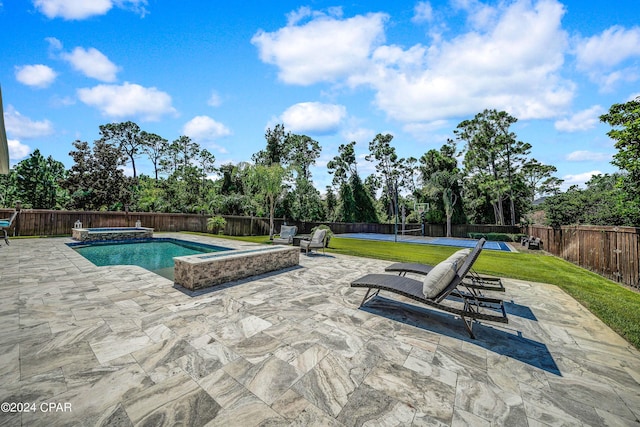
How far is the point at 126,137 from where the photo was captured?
107 feet

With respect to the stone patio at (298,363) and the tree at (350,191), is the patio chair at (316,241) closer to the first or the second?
the stone patio at (298,363)

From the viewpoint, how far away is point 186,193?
27.2 m

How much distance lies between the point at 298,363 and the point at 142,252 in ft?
38.8

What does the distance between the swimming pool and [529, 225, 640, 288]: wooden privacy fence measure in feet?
38.8

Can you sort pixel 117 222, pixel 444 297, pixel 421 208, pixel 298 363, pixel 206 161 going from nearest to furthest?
pixel 298 363, pixel 444 297, pixel 117 222, pixel 421 208, pixel 206 161

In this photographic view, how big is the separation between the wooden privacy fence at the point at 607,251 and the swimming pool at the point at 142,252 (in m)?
11.8

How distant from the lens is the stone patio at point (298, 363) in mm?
1944

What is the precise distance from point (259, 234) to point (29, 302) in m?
17.1

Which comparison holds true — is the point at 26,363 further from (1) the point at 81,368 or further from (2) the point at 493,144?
(2) the point at 493,144

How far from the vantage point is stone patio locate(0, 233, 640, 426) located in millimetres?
1944

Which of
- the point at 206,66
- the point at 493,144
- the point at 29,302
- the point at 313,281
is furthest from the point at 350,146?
the point at 29,302

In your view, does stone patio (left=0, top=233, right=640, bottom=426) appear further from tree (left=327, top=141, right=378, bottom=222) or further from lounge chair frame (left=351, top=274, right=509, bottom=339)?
tree (left=327, top=141, right=378, bottom=222)

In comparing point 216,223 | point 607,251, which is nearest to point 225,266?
point 607,251

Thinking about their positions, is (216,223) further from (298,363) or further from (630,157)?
(630,157)
